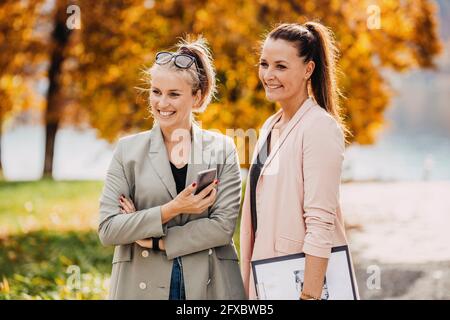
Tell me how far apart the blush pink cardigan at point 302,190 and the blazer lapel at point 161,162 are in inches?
15.5

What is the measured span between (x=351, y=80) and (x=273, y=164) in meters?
6.79

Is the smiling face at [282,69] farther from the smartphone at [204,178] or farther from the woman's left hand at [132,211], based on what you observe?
the woman's left hand at [132,211]

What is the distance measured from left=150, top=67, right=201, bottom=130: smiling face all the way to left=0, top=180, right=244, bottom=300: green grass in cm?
297

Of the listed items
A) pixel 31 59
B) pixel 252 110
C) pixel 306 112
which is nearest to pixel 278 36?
pixel 306 112

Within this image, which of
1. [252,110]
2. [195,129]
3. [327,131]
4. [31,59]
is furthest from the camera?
[31,59]

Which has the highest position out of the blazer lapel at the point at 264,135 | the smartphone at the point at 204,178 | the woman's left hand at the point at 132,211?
the blazer lapel at the point at 264,135

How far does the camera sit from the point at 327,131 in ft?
8.98

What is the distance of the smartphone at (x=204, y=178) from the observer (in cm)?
269

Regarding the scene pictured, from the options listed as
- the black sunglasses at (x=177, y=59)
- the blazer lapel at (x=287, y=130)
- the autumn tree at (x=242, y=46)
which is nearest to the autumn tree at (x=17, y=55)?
the autumn tree at (x=242, y=46)

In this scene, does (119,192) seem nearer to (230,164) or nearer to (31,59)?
(230,164)

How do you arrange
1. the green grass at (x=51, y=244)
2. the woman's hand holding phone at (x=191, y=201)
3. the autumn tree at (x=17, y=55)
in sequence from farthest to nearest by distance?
the autumn tree at (x=17, y=55), the green grass at (x=51, y=244), the woman's hand holding phone at (x=191, y=201)

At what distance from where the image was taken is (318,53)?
9.64ft

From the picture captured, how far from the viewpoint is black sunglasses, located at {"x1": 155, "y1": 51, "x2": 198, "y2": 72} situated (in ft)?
9.27

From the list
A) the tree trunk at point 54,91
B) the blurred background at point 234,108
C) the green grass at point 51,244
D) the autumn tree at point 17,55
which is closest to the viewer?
the green grass at point 51,244
